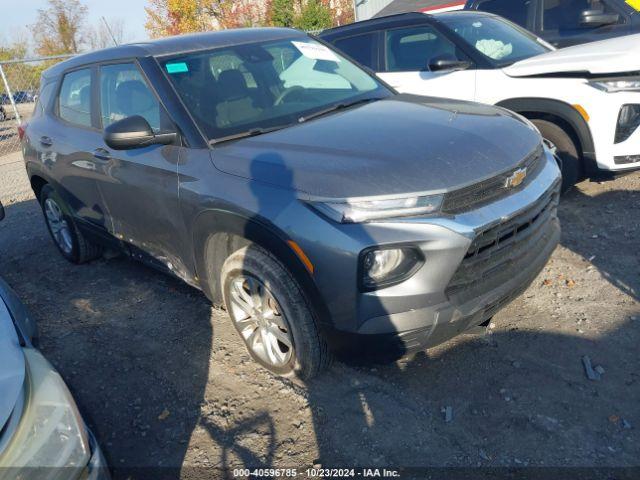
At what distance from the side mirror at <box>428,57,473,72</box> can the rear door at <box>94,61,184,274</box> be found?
8.96 feet

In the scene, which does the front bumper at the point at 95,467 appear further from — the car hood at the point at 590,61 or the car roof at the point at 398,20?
the car roof at the point at 398,20

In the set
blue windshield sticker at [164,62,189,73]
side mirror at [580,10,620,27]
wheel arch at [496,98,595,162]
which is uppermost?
blue windshield sticker at [164,62,189,73]

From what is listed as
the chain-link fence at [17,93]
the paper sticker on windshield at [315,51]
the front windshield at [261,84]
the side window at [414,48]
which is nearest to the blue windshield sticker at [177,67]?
the front windshield at [261,84]

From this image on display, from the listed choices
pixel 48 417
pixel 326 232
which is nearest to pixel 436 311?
pixel 326 232

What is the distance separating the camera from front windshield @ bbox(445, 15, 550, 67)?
5.04 metres

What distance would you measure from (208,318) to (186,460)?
4.17ft

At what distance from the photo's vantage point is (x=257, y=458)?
2.49 metres

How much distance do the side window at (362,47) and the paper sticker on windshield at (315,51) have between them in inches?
73.0

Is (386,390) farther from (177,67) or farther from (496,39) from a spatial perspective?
(496,39)

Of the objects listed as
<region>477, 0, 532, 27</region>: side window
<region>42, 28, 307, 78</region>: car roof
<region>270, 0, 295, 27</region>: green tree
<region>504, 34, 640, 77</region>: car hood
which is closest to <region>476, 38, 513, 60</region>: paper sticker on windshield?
<region>504, 34, 640, 77</region>: car hood

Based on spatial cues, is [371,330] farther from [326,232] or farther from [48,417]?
[48,417]

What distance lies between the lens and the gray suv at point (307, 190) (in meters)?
2.28

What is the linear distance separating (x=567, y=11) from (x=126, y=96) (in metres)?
5.34

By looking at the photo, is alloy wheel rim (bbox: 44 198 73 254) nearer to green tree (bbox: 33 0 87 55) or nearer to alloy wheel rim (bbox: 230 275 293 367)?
alloy wheel rim (bbox: 230 275 293 367)
